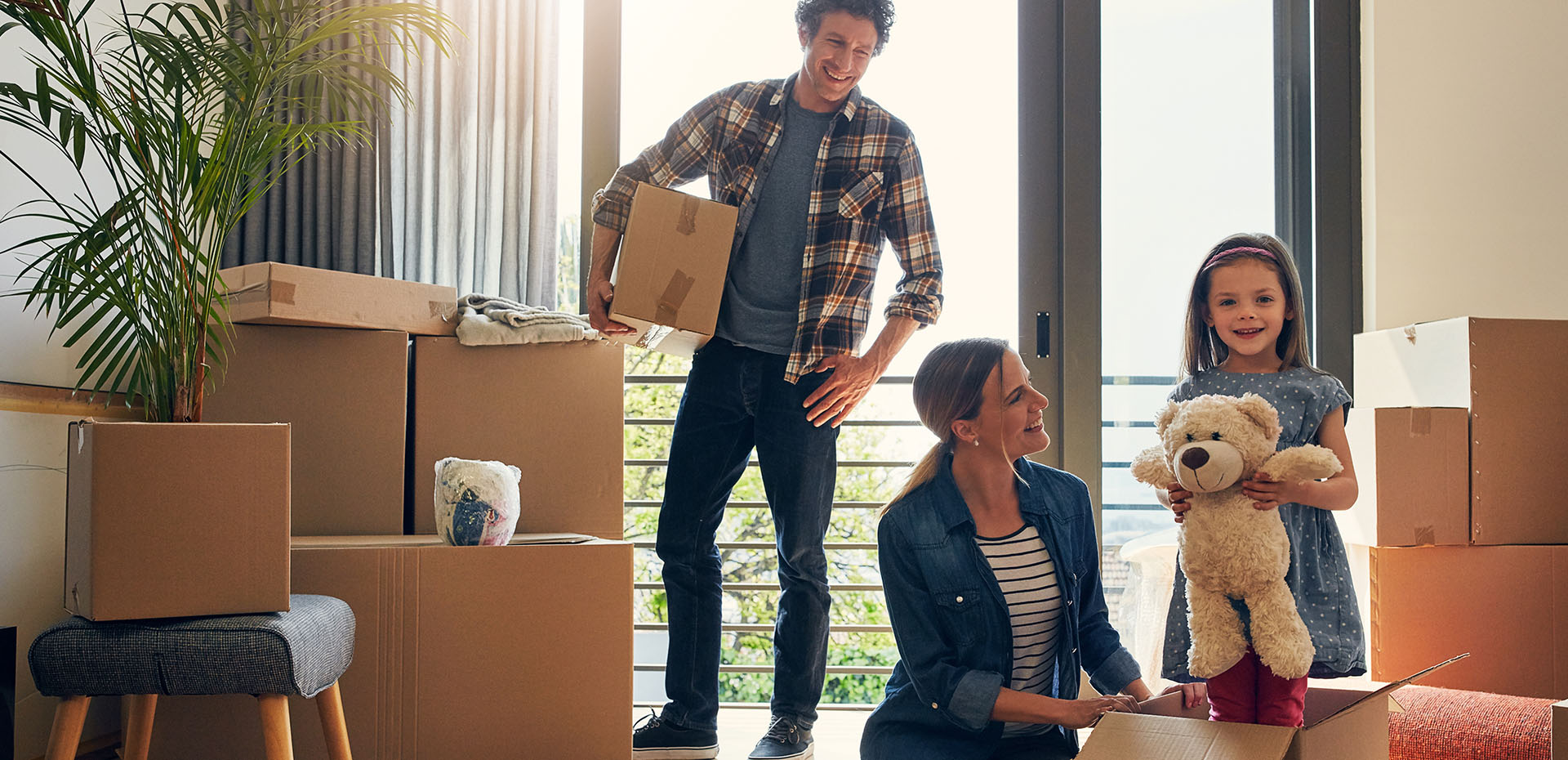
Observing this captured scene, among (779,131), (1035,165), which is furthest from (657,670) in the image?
(1035,165)

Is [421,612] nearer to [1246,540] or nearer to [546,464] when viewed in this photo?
[546,464]

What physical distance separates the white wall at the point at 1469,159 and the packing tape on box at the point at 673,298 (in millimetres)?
1774

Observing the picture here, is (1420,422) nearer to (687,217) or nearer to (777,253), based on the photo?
(777,253)

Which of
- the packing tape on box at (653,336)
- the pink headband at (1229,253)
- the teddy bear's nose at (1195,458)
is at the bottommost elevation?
the teddy bear's nose at (1195,458)

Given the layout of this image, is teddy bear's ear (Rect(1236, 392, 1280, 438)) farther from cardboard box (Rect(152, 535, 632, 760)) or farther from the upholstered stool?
the upholstered stool

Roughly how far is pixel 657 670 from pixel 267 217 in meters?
1.51

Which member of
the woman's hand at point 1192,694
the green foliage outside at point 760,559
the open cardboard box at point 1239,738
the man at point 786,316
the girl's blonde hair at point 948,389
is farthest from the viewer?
the green foliage outside at point 760,559

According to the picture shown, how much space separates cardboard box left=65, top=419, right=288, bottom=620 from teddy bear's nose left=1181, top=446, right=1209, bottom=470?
4.28 feet

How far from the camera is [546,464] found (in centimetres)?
220

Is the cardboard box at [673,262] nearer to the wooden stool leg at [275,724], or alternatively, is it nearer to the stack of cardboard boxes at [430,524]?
the stack of cardboard boxes at [430,524]

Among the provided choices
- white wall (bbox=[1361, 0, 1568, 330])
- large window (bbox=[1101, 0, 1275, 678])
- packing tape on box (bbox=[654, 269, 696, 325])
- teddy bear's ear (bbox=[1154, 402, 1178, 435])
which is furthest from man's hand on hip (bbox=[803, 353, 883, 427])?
white wall (bbox=[1361, 0, 1568, 330])

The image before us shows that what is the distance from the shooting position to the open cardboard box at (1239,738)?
3.20 feet

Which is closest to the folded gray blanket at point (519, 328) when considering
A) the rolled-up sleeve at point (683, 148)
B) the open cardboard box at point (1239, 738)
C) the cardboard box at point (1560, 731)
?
the rolled-up sleeve at point (683, 148)

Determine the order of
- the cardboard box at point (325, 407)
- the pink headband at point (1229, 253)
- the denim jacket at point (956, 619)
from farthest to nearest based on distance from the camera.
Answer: the cardboard box at point (325, 407)
the pink headband at point (1229, 253)
the denim jacket at point (956, 619)
